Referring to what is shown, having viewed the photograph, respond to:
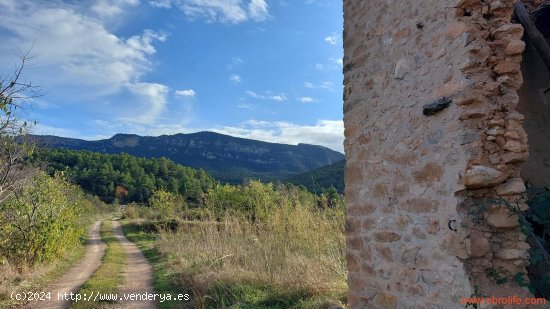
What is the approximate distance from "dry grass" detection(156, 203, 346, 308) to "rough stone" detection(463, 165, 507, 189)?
3.10 metres

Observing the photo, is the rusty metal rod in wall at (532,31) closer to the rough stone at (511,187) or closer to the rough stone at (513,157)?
the rough stone at (513,157)

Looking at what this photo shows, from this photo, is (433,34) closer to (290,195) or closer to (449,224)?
(449,224)

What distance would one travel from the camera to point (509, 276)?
2.69 meters

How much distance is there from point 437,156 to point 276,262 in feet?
14.4

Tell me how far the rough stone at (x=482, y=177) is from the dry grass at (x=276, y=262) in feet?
10.2

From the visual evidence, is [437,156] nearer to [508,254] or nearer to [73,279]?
[508,254]

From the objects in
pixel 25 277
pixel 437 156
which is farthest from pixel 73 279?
pixel 437 156

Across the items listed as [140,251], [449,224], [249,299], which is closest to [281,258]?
[249,299]

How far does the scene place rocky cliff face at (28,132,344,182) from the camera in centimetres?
9231

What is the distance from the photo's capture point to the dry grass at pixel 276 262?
19.3 feet

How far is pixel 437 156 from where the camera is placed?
3.03 m

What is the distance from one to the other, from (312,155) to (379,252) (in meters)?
93.4

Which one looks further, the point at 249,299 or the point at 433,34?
the point at 249,299

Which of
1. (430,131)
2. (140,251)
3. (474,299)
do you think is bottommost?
(140,251)
